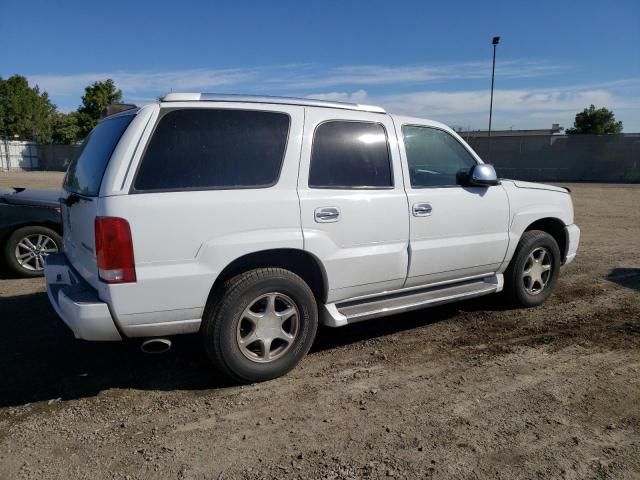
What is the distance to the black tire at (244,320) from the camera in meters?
3.40

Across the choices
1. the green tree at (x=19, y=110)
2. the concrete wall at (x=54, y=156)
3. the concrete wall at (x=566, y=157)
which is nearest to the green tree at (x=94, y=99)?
the concrete wall at (x=54, y=156)

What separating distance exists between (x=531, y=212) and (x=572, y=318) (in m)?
1.13

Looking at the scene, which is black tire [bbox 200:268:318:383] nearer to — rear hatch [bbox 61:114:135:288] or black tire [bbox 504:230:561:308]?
rear hatch [bbox 61:114:135:288]

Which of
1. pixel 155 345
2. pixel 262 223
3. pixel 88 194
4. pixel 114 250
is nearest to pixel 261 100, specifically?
pixel 262 223

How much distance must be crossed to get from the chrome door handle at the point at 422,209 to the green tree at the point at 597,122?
46935mm

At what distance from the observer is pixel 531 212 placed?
503 cm

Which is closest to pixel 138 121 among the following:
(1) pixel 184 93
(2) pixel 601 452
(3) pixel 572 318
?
(1) pixel 184 93

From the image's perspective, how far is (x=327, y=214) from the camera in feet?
12.2

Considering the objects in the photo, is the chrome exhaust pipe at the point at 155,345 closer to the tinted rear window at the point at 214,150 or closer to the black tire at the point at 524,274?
the tinted rear window at the point at 214,150

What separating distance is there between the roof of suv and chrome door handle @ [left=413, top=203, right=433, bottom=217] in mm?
854

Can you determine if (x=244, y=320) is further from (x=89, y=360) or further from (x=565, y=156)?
(x=565, y=156)

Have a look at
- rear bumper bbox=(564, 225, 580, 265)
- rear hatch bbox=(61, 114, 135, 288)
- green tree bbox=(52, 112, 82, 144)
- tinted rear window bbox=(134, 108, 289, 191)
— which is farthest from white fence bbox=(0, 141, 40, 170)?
rear bumper bbox=(564, 225, 580, 265)

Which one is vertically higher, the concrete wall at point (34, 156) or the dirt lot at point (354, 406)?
the concrete wall at point (34, 156)

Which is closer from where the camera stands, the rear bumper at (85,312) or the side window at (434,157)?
the rear bumper at (85,312)
